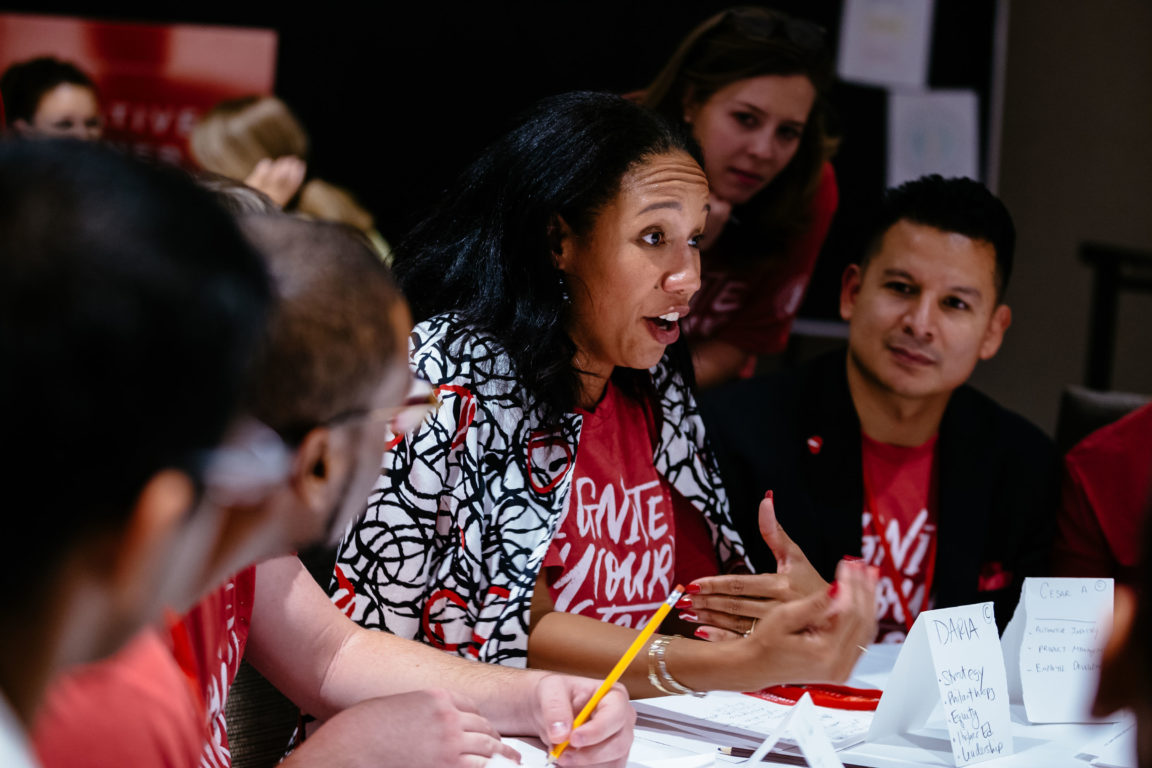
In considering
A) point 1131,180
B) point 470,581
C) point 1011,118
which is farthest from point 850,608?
point 1131,180

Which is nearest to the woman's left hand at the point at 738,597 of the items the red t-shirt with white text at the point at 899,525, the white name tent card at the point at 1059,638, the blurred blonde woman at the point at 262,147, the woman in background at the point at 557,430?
the woman in background at the point at 557,430

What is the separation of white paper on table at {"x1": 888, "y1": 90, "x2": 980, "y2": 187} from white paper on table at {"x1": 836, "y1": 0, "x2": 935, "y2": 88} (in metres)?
0.08

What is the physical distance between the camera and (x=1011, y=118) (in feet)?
14.8

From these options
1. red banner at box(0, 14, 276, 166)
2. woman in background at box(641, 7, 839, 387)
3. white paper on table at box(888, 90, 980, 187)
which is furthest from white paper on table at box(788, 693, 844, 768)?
white paper on table at box(888, 90, 980, 187)

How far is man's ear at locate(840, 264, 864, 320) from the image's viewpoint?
214cm

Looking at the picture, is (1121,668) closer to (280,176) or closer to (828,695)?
(828,695)

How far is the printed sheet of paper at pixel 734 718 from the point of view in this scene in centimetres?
131

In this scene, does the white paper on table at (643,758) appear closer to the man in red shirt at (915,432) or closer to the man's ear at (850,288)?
the man in red shirt at (915,432)

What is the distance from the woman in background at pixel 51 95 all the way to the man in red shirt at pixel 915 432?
6.28ft

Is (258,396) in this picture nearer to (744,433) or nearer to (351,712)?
(351,712)

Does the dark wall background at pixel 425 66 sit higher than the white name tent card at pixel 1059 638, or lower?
higher

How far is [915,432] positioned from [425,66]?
2059 millimetres

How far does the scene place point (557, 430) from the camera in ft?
5.57

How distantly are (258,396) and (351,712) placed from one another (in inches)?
19.1
